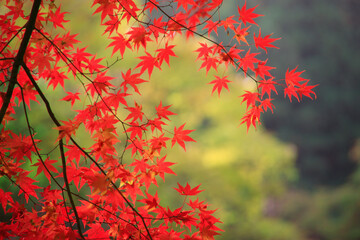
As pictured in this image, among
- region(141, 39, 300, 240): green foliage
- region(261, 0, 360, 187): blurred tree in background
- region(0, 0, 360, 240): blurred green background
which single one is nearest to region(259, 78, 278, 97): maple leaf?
region(0, 0, 360, 240): blurred green background

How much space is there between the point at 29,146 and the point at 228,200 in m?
3.79

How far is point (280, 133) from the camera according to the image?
1005 centimetres

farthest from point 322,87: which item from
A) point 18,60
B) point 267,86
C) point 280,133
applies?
point 18,60

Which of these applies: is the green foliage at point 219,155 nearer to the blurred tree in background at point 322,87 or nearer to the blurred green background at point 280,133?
the blurred green background at point 280,133

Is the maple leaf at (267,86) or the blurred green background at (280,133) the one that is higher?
the blurred green background at (280,133)

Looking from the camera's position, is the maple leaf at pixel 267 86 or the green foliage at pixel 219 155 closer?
the maple leaf at pixel 267 86

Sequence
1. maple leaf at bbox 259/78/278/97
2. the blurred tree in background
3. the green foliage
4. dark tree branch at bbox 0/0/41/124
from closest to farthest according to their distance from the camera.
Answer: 1. dark tree branch at bbox 0/0/41/124
2. maple leaf at bbox 259/78/278/97
3. the green foliage
4. the blurred tree in background

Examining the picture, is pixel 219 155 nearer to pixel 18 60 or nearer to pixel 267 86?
pixel 267 86

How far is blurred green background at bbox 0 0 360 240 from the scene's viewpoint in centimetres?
430

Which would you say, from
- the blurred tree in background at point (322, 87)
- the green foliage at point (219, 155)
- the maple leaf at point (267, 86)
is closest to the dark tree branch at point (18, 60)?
the maple leaf at point (267, 86)

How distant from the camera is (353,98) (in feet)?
32.5

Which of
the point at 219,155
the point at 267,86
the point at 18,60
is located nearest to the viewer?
the point at 18,60

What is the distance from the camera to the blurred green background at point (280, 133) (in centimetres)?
430

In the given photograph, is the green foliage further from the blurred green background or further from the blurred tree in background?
the blurred tree in background
